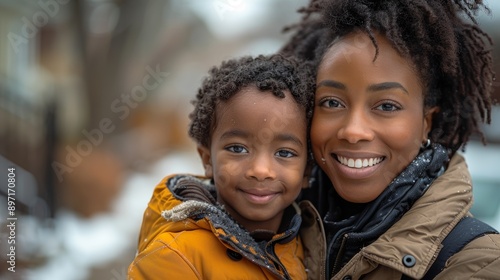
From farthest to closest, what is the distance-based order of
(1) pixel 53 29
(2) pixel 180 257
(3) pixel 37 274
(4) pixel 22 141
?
(1) pixel 53 29
(4) pixel 22 141
(3) pixel 37 274
(2) pixel 180 257

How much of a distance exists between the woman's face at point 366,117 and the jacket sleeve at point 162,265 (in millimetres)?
785

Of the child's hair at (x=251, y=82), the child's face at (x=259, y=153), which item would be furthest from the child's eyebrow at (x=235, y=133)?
the child's hair at (x=251, y=82)

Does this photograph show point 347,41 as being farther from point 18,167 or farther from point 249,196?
point 18,167

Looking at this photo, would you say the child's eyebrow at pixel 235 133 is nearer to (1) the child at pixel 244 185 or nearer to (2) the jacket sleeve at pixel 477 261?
(1) the child at pixel 244 185

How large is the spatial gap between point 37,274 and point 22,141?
3282mm

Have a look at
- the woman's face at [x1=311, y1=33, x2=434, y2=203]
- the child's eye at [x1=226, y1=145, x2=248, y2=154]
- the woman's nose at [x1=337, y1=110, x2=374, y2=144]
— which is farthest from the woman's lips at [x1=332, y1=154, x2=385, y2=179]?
the child's eye at [x1=226, y1=145, x2=248, y2=154]

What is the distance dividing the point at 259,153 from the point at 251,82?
32cm

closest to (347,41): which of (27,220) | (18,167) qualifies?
(27,220)

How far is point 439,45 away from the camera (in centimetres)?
288

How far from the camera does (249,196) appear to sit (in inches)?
112

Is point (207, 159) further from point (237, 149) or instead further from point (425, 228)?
point (425, 228)

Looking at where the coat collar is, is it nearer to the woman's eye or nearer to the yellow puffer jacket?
the yellow puffer jacket

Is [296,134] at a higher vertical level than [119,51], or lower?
lower

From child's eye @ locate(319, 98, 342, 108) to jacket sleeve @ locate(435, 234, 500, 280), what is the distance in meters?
0.79
